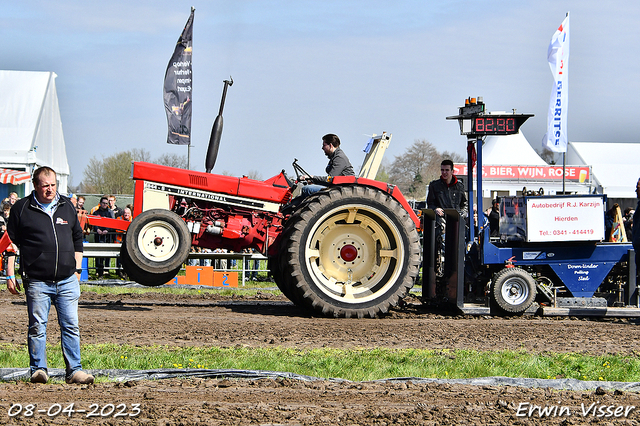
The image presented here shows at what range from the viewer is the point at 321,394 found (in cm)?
479

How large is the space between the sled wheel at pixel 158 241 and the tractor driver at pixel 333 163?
1661 millimetres

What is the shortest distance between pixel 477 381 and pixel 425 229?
4.41 m

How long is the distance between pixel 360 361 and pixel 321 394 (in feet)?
3.77

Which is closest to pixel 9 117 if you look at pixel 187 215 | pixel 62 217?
pixel 187 215

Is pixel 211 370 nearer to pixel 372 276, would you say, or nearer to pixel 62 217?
pixel 62 217

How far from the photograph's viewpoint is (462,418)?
4254mm

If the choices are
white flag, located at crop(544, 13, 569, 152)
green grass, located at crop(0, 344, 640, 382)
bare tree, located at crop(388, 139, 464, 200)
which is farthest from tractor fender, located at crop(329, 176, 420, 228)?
bare tree, located at crop(388, 139, 464, 200)

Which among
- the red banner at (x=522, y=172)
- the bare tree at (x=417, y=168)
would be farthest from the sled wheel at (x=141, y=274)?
the bare tree at (x=417, y=168)

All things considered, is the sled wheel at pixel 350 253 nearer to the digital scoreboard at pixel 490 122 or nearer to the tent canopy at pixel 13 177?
the digital scoreboard at pixel 490 122

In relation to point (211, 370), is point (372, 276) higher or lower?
higher

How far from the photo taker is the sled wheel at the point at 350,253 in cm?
846

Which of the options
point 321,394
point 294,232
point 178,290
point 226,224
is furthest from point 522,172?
point 321,394

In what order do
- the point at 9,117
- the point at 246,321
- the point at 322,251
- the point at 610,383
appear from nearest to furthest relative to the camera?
the point at 610,383
the point at 246,321
the point at 322,251
the point at 9,117

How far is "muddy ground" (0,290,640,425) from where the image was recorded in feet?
13.9
